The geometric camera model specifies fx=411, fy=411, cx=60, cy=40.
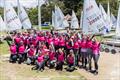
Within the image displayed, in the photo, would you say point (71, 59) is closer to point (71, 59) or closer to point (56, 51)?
point (71, 59)

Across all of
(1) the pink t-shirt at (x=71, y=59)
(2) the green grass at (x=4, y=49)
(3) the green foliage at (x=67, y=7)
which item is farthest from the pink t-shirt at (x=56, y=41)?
(3) the green foliage at (x=67, y=7)

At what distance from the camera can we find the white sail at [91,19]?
76.5 feet

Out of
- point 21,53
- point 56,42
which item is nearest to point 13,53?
point 21,53

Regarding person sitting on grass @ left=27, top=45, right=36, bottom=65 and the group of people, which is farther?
person sitting on grass @ left=27, top=45, right=36, bottom=65

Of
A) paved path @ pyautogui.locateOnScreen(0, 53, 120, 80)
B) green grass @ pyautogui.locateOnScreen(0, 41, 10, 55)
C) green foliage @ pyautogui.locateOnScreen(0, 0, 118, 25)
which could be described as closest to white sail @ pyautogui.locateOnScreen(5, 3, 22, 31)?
green grass @ pyautogui.locateOnScreen(0, 41, 10, 55)

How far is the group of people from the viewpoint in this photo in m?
21.4

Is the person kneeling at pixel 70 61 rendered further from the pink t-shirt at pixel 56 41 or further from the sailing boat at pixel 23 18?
the sailing boat at pixel 23 18

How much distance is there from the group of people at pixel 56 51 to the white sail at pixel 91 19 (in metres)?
0.65

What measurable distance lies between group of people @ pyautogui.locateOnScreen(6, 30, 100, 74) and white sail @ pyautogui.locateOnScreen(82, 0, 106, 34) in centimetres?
65

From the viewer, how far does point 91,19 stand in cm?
2391

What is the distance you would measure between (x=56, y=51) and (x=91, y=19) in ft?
9.96

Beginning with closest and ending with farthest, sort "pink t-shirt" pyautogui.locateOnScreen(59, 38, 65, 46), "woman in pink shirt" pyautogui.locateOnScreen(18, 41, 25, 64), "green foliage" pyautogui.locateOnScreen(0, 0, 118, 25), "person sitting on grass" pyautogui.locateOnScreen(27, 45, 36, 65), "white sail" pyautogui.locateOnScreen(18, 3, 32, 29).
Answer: "person sitting on grass" pyautogui.locateOnScreen(27, 45, 36, 65), "pink t-shirt" pyautogui.locateOnScreen(59, 38, 65, 46), "woman in pink shirt" pyautogui.locateOnScreen(18, 41, 25, 64), "white sail" pyautogui.locateOnScreen(18, 3, 32, 29), "green foliage" pyautogui.locateOnScreen(0, 0, 118, 25)

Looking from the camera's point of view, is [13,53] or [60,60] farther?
[13,53]

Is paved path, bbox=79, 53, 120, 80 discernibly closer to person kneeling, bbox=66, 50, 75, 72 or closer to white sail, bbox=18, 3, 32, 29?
person kneeling, bbox=66, 50, 75, 72
